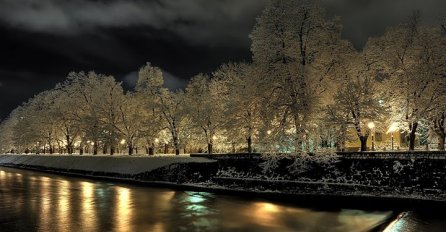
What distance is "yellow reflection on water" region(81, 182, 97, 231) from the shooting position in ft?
69.7

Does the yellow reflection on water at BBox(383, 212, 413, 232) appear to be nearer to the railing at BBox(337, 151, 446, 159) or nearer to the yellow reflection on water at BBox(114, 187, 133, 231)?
the railing at BBox(337, 151, 446, 159)

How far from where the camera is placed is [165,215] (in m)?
25.0

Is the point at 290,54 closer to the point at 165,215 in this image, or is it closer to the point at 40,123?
the point at 165,215

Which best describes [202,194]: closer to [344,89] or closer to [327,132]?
[327,132]

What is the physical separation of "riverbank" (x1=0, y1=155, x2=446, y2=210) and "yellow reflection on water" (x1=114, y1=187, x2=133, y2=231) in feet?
20.9

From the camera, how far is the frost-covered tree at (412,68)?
1503 inches

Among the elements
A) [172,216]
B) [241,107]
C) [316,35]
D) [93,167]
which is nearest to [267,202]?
[172,216]

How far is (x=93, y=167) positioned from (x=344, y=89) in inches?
1426

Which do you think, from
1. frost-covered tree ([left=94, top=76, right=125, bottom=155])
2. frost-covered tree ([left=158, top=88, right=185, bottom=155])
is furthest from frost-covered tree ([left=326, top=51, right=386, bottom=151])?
frost-covered tree ([left=94, top=76, right=125, bottom=155])

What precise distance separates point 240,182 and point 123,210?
13.6 meters

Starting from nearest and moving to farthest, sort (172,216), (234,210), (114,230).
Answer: (114,230), (172,216), (234,210)

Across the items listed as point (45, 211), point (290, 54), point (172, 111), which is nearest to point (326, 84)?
point (290, 54)

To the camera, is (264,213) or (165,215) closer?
(165,215)

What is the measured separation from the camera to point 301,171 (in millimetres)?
34938
